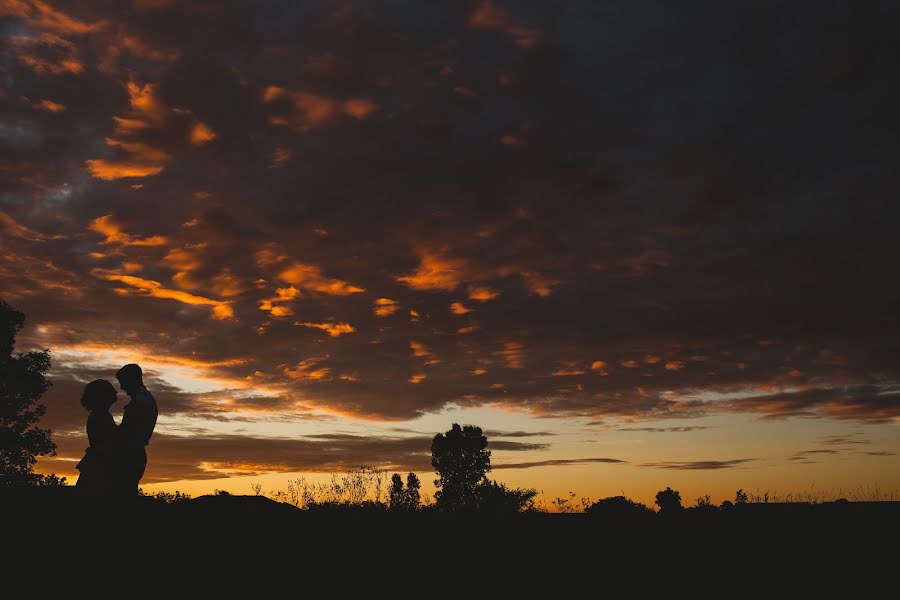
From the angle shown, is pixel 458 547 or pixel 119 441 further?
pixel 119 441

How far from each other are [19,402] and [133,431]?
82.4 ft

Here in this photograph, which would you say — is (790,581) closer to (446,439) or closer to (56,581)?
(56,581)

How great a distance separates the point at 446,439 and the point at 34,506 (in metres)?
53.9

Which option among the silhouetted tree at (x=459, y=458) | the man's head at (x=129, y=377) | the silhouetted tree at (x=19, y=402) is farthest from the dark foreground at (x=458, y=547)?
the silhouetted tree at (x=459, y=458)

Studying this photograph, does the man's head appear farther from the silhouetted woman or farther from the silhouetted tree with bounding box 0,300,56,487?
the silhouetted tree with bounding box 0,300,56,487

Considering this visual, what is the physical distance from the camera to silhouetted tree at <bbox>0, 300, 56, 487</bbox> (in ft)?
98.8

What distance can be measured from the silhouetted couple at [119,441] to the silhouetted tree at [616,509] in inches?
306

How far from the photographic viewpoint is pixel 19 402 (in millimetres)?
30875

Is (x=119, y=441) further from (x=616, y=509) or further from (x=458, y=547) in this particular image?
(x=616, y=509)

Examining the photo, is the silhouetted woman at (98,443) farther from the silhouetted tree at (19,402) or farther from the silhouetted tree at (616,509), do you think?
the silhouetted tree at (19,402)

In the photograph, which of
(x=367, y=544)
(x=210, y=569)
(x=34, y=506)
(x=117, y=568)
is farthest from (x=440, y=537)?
(x=34, y=506)

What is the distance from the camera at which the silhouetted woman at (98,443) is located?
1027 cm

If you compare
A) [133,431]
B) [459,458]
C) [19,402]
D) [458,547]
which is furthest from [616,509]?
[459,458]

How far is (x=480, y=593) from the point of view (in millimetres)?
8062
